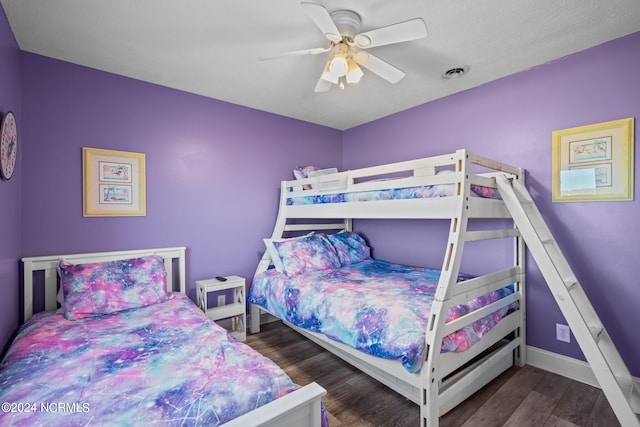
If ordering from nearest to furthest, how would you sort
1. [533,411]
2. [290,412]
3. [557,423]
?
1. [290,412]
2. [557,423]
3. [533,411]

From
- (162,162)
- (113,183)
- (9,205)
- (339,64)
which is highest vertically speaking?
(339,64)

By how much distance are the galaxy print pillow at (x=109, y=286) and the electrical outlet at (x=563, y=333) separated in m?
3.08

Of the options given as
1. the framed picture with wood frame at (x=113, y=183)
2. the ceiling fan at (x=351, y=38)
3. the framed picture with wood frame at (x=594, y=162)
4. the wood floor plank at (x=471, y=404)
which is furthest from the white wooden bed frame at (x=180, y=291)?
the framed picture with wood frame at (x=594, y=162)

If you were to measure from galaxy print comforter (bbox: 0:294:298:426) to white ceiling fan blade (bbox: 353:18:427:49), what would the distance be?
5.85 feet

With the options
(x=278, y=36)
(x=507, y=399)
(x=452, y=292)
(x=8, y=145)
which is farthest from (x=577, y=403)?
(x=8, y=145)

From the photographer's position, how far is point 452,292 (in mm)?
1645

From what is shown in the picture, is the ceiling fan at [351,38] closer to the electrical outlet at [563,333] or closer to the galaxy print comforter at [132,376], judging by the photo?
the galaxy print comforter at [132,376]

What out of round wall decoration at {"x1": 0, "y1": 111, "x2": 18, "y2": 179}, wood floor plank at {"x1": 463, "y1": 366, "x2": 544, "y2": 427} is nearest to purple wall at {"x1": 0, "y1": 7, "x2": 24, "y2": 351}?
round wall decoration at {"x1": 0, "y1": 111, "x2": 18, "y2": 179}

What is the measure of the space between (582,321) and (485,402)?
0.80m

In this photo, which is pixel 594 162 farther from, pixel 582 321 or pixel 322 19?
pixel 322 19

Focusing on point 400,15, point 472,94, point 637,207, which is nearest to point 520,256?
point 637,207

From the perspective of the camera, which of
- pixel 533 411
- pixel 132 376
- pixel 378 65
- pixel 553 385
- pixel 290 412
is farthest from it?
pixel 553 385

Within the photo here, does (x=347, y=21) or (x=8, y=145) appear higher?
(x=347, y=21)

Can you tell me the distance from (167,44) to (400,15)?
Answer: 1.59 m
